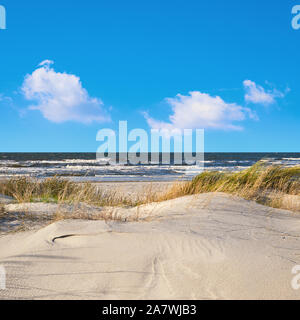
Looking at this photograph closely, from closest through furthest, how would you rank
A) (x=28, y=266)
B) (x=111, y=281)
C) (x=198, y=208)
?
(x=111, y=281) → (x=28, y=266) → (x=198, y=208)

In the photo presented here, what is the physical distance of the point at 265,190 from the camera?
6715 mm

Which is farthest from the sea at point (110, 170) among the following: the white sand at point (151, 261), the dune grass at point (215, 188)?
the white sand at point (151, 261)

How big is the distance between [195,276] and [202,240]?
621 mm

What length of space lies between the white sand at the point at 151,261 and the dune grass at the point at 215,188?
2.27 metres

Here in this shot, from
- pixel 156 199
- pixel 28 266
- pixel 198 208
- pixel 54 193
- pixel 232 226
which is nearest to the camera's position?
pixel 28 266

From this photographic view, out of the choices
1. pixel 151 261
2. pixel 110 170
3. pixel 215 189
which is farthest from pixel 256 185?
pixel 110 170

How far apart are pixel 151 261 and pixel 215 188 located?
3971 millimetres

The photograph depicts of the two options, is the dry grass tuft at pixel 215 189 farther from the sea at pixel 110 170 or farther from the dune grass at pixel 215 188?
the sea at pixel 110 170

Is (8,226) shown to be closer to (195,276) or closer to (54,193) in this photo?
(195,276)

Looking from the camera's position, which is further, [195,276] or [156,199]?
[156,199]

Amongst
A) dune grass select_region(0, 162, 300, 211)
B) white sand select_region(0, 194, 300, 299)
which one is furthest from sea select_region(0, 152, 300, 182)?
white sand select_region(0, 194, 300, 299)

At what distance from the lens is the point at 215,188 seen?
655 centimetres
